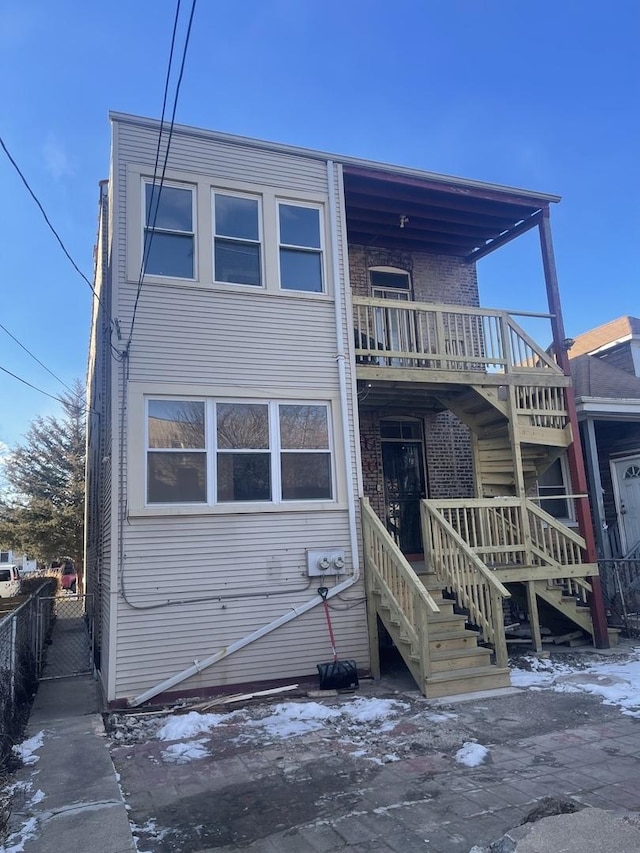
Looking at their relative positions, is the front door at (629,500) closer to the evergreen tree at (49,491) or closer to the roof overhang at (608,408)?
the roof overhang at (608,408)

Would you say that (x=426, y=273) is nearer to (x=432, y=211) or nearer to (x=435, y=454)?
(x=432, y=211)

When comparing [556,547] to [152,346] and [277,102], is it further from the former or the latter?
[277,102]

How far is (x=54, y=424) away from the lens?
28.9 metres

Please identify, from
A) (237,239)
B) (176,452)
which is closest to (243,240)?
(237,239)

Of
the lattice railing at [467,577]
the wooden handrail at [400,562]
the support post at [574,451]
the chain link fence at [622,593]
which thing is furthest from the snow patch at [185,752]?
the chain link fence at [622,593]

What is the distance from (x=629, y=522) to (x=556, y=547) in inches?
163

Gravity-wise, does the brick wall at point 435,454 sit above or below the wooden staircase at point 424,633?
above

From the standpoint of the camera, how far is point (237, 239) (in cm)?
876

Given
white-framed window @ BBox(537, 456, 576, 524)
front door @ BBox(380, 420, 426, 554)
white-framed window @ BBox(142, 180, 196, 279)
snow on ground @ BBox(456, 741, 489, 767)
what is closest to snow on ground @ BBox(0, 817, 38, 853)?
snow on ground @ BBox(456, 741, 489, 767)

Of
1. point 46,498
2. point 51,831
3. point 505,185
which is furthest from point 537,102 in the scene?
point 46,498

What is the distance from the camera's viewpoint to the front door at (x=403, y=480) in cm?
1095

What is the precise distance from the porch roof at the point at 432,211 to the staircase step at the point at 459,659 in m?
6.94

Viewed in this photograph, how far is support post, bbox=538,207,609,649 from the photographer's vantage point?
372 inches

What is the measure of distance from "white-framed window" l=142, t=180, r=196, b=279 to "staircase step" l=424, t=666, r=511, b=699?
5.98 m
